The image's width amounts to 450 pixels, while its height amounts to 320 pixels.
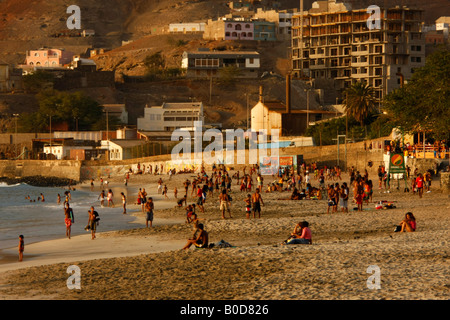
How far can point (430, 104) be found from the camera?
1529 inches

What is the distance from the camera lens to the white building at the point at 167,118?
104 m

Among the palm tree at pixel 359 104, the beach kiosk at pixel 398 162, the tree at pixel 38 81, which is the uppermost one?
the tree at pixel 38 81

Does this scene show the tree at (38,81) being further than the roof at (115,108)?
Yes

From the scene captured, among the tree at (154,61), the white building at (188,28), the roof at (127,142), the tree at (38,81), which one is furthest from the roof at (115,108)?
the white building at (188,28)

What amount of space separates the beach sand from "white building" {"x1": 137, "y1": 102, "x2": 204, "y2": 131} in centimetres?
7441

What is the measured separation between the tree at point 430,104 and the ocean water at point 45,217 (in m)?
14.8

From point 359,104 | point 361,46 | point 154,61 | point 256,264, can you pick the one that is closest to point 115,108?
point 361,46

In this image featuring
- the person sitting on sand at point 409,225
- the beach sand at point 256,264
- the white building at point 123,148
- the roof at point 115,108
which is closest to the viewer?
the beach sand at point 256,264

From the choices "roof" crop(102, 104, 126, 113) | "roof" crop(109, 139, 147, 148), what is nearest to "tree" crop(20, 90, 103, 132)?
"roof" crop(102, 104, 126, 113)

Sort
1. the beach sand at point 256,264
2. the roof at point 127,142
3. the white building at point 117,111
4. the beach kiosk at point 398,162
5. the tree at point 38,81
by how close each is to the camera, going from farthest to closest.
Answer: the tree at point 38,81, the white building at point 117,111, the roof at point 127,142, the beach kiosk at point 398,162, the beach sand at point 256,264

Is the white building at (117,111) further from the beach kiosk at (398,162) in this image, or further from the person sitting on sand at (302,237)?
the person sitting on sand at (302,237)

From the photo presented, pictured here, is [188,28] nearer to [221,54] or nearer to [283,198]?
[221,54]

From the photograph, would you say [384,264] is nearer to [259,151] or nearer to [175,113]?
[259,151]
